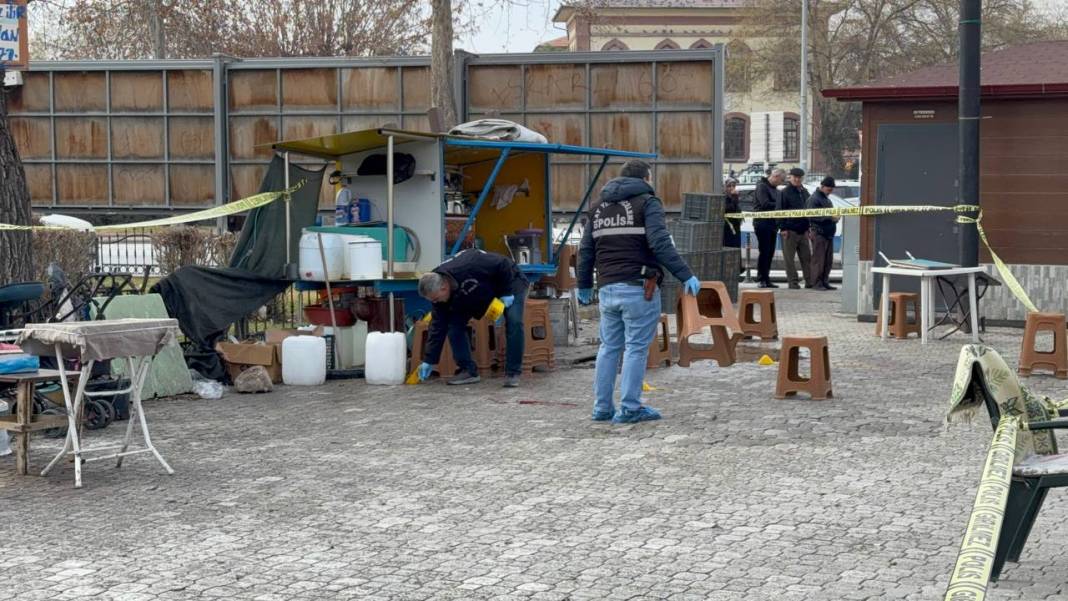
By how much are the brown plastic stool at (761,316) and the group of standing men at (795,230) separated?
6.19 meters

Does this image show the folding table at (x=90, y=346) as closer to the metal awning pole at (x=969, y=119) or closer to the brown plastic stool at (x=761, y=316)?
the brown plastic stool at (x=761, y=316)

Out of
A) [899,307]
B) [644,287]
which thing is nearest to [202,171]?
[899,307]

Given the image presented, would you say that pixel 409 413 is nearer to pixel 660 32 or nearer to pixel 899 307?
pixel 899 307

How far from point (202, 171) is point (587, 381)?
39.4ft

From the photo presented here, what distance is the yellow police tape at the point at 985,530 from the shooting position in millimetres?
4152

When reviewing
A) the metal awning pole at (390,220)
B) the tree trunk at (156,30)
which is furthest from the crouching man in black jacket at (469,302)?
the tree trunk at (156,30)

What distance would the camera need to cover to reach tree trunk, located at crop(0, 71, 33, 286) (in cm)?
1289

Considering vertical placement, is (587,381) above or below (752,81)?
below

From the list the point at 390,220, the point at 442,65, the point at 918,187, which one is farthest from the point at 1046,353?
the point at 442,65

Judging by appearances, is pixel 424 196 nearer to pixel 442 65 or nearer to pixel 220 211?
pixel 220 211

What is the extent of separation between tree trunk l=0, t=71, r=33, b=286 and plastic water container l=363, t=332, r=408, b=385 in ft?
10.6

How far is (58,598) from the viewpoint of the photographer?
239 inches

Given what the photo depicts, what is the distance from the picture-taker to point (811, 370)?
37.0ft

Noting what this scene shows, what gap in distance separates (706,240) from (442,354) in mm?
7021
